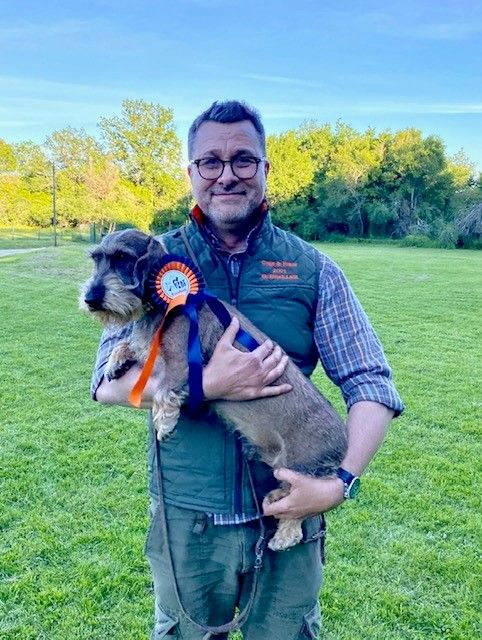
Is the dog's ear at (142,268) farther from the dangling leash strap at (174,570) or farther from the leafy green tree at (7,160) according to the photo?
the leafy green tree at (7,160)

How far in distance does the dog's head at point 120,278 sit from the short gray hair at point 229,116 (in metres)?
0.53

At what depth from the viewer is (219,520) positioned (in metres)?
2.46

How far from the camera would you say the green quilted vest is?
2443 millimetres

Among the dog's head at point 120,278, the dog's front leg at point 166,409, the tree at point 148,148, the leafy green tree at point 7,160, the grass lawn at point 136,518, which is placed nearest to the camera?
the dog's front leg at point 166,409

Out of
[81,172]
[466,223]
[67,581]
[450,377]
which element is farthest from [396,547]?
[466,223]

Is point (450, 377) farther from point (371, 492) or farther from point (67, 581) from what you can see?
point (67, 581)

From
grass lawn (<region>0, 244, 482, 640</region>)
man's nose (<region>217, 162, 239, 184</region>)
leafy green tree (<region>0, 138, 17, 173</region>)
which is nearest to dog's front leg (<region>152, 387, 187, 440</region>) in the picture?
man's nose (<region>217, 162, 239, 184</region>)

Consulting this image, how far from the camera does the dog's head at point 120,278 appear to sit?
8.79 feet

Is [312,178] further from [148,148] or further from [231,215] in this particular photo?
[231,215]

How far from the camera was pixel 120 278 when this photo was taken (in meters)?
2.74

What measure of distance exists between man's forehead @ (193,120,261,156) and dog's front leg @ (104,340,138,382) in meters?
1.01

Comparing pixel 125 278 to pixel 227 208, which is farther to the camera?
pixel 125 278

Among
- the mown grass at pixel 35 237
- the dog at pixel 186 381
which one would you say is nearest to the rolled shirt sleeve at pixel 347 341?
the dog at pixel 186 381

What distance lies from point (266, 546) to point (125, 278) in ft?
4.80
